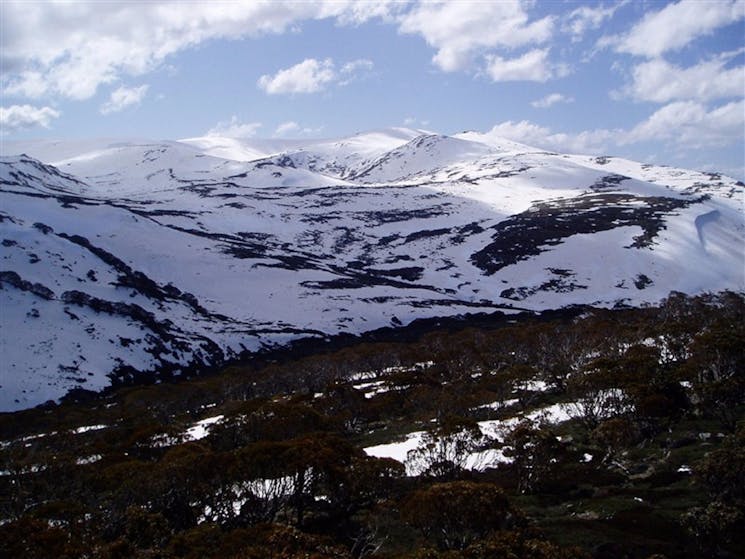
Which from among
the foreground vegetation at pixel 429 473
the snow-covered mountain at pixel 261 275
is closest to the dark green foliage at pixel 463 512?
the foreground vegetation at pixel 429 473

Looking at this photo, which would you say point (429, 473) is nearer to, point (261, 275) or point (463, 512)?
point (463, 512)

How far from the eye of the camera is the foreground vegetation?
19.5 metres

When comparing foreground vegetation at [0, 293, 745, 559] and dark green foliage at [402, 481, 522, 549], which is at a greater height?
dark green foliage at [402, 481, 522, 549]

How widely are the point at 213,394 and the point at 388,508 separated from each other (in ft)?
160

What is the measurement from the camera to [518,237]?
17788 centimetres

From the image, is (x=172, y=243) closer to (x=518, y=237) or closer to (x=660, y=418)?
(x=518, y=237)

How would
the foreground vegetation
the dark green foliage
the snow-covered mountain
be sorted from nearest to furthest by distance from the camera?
the dark green foliage → the foreground vegetation → the snow-covered mountain

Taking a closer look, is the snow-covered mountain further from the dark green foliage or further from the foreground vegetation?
the dark green foliage

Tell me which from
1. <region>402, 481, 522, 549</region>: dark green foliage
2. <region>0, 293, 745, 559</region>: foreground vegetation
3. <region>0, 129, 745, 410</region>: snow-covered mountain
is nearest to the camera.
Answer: <region>402, 481, 522, 549</region>: dark green foliage

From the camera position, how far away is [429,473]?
106 ft

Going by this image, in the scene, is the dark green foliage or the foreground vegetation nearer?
the dark green foliage

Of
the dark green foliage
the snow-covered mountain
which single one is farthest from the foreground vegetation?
the snow-covered mountain

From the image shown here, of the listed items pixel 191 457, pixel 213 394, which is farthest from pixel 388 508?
pixel 213 394

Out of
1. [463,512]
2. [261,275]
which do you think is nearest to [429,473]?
[463,512]
